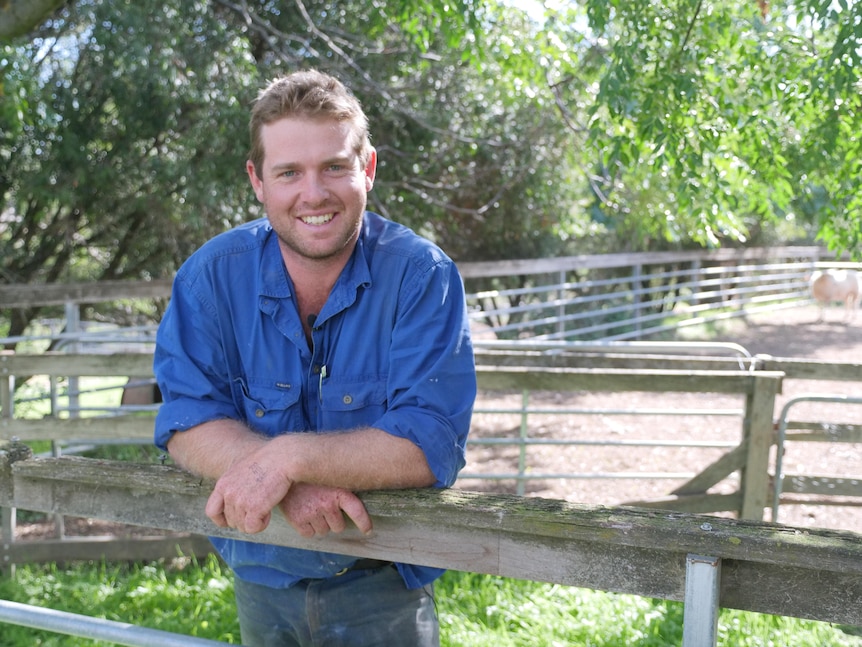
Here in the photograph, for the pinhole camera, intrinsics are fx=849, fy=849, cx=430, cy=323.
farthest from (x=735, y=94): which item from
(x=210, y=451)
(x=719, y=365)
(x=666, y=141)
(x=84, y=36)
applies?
(x=84, y=36)

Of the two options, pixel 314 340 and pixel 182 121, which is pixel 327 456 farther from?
pixel 182 121

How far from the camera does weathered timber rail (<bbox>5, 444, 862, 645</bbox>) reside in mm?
1207

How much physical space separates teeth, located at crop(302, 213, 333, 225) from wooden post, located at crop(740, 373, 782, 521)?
9.30 feet

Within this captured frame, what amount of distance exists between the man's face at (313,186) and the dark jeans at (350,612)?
748mm

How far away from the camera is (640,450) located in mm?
6770

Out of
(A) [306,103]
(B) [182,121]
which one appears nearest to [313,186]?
(A) [306,103]

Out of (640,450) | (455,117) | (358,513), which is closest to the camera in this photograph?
(358,513)

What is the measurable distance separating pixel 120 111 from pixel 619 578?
22.7 ft

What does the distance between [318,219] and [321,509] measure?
0.70 meters

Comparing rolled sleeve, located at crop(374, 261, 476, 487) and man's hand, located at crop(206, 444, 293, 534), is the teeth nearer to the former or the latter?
rolled sleeve, located at crop(374, 261, 476, 487)

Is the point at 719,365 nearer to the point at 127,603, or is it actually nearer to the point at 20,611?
the point at 127,603

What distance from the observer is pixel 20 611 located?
5.17ft

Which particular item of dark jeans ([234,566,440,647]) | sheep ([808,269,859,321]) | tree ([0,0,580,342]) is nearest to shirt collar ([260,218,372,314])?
dark jeans ([234,566,440,647])

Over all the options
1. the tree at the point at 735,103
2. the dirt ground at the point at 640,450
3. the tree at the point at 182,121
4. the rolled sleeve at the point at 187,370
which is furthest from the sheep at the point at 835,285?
the rolled sleeve at the point at 187,370
